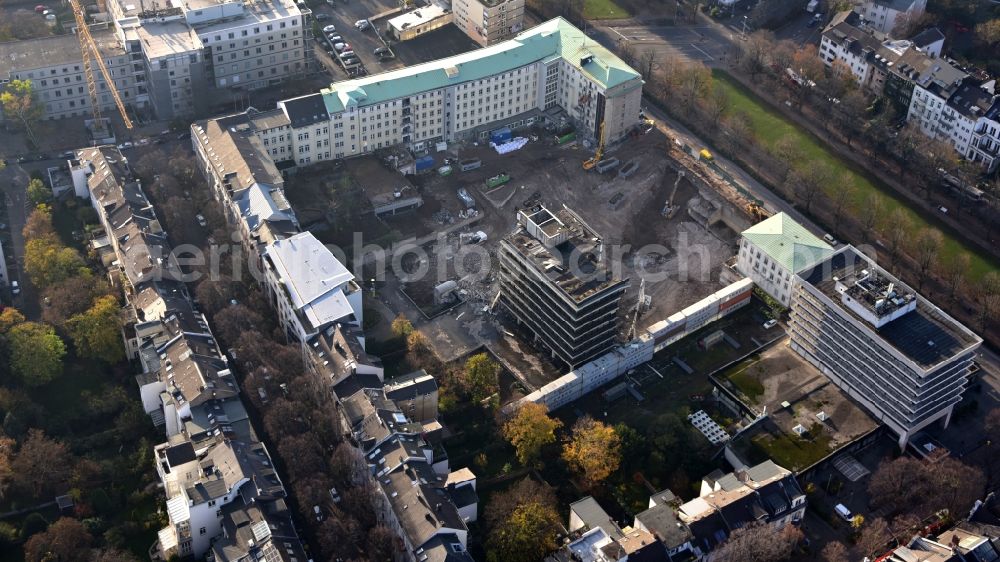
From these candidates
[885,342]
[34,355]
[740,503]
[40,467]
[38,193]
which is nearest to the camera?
[740,503]

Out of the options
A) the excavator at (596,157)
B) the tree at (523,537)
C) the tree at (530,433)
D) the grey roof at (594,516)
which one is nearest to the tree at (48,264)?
the tree at (530,433)

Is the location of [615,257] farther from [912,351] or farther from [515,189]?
[912,351]

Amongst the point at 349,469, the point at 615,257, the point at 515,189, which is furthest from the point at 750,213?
the point at 349,469

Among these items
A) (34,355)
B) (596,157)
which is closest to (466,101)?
(596,157)

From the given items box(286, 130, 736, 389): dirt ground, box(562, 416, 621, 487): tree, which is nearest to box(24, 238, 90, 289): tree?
box(286, 130, 736, 389): dirt ground

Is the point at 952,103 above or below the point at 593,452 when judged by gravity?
above

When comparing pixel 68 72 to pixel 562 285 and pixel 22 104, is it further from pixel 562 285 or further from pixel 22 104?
pixel 562 285
